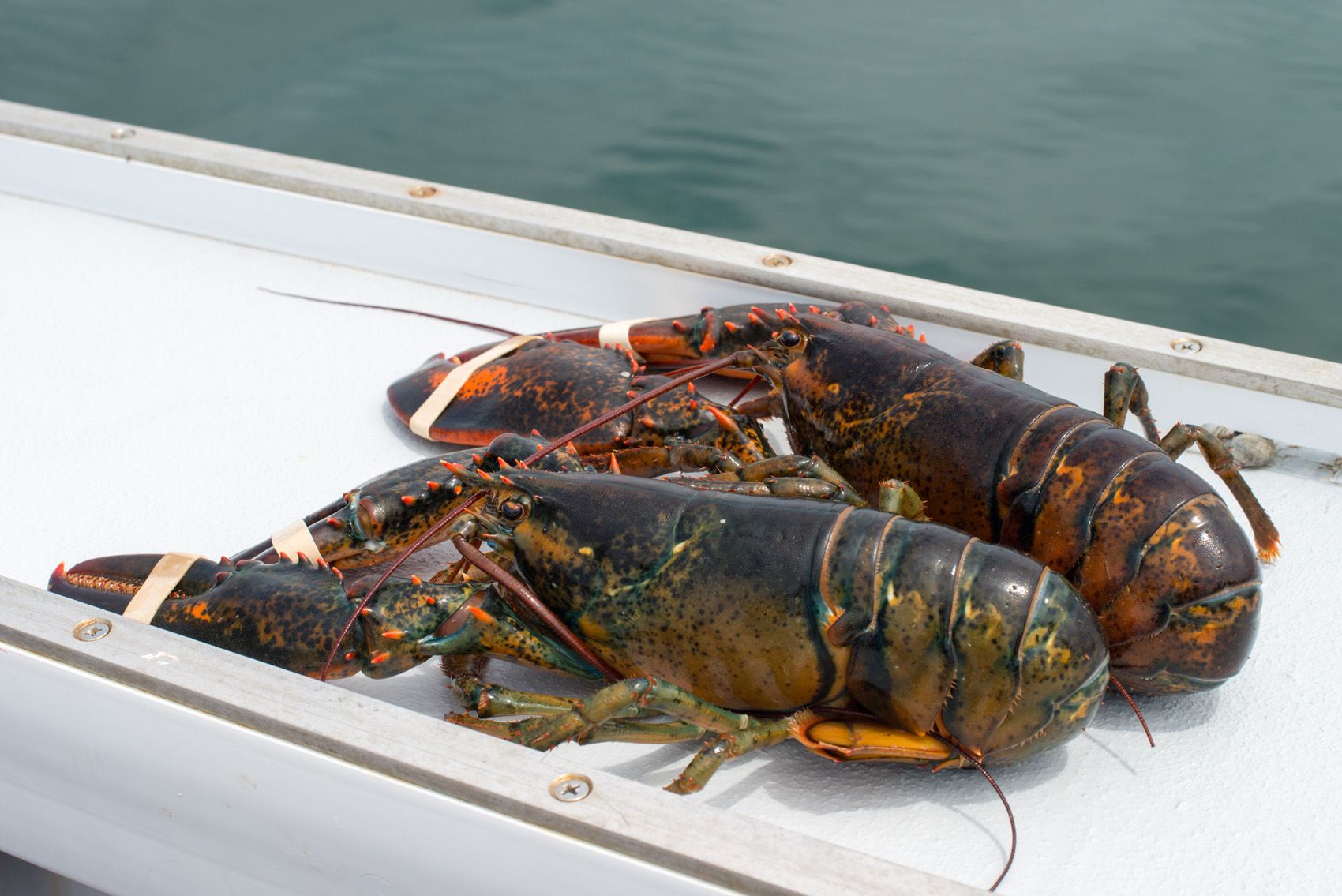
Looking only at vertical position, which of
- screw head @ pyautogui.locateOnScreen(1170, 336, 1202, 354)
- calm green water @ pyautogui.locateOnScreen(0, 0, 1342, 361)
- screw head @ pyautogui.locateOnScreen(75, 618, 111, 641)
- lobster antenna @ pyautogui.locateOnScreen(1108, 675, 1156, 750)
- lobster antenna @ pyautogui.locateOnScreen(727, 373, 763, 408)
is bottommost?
calm green water @ pyautogui.locateOnScreen(0, 0, 1342, 361)

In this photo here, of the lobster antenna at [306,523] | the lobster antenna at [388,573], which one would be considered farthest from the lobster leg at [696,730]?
the lobster antenna at [306,523]

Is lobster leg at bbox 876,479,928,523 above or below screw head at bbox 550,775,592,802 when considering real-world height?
above

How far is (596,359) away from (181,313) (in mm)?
1411

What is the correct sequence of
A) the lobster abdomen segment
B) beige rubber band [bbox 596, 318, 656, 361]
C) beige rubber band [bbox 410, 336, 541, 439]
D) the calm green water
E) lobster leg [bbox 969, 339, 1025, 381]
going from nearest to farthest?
1. the lobster abdomen segment
2. lobster leg [bbox 969, 339, 1025, 381]
3. beige rubber band [bbox 410, 336, 541, 439]
4. beige rubber band [bbox 596, 318, 656, 361]
5. the calm green water

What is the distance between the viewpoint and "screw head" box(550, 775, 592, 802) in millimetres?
1749

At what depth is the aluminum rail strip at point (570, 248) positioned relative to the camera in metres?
2.98

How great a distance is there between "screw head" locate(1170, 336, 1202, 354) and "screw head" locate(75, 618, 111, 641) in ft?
8.14

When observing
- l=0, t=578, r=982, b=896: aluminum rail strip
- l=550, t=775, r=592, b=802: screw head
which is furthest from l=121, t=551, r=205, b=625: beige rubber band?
l=550, t=775, r=592, b=802: screw head

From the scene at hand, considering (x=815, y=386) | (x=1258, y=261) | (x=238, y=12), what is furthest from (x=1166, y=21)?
(x=815, y=386)

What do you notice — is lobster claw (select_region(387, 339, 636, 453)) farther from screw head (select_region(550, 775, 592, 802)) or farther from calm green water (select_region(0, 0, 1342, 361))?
calm green water (select_region(0, 0, 1342, 361))

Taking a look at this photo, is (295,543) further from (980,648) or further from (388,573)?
(980,648)

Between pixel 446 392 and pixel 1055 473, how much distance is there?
1500 mm

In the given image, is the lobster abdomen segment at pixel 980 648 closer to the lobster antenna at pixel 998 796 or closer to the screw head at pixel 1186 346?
the lobster antenna at pixel 998 796

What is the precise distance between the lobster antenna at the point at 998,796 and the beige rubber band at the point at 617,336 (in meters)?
1.47
